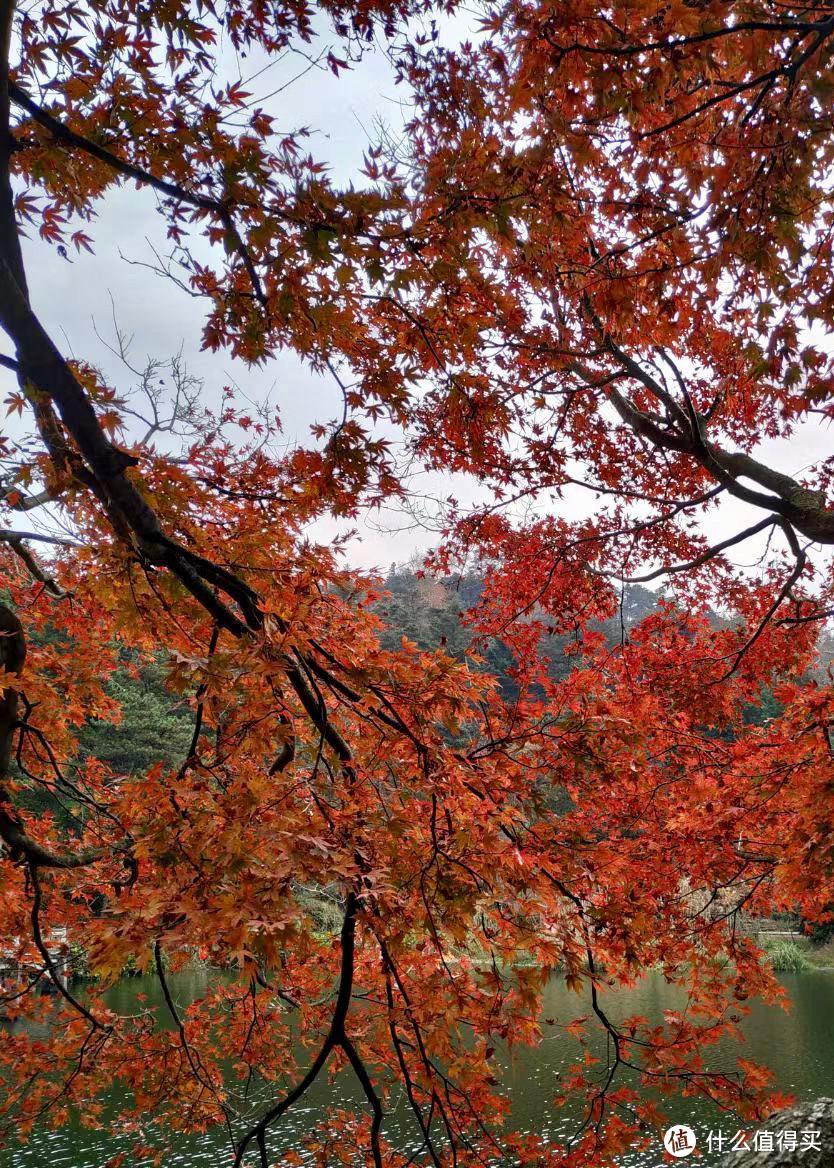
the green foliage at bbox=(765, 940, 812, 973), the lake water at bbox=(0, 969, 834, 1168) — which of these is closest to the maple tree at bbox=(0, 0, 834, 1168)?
the lake water at bbox=(0, 969, 834, 1168)

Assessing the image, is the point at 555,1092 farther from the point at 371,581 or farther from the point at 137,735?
the point at 137,735

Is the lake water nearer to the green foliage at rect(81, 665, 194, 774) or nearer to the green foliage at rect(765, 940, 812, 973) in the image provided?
the green foliage at rect(765, 940, 812, 973)

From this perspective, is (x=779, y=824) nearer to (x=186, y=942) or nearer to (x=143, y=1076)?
(x=186, y=942)

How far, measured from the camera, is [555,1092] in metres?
9.88

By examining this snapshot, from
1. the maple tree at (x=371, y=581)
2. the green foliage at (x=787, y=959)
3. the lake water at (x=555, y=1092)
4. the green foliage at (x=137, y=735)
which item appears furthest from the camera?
the green foliage at (x=137, y=735)

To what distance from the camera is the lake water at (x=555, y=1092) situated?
8438 mm

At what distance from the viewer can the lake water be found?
844 centimetres

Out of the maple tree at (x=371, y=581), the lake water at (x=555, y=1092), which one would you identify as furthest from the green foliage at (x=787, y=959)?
the maple tree at (x=371, y=581)

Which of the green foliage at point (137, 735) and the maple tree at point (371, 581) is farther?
the green foliage at point (137, 735)

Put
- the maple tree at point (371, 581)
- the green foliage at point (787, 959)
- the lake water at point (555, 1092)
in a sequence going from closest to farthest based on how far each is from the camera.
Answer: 1. the maple tree at point (371, 581)
2. the lake water at point (555, 1092)
3. the green foliage at point (787, 959)

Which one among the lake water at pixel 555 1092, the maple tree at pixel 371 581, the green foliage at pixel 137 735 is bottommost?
the lake water at pixel 555 1092

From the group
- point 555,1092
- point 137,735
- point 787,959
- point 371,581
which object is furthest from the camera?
point 137,735

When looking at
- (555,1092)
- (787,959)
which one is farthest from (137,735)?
(787,959)

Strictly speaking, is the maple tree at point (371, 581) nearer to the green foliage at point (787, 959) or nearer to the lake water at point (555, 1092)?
the lake water at point (555, 1092)
